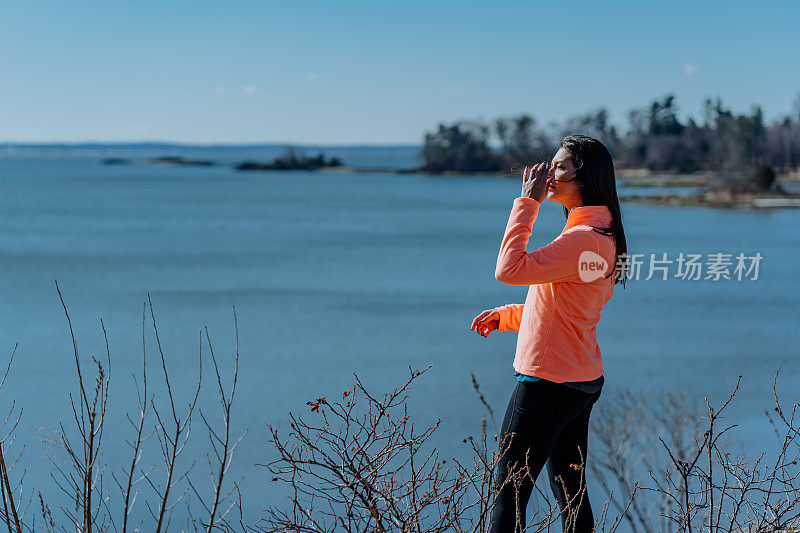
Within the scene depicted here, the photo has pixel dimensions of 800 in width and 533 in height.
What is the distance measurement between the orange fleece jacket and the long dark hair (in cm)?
2

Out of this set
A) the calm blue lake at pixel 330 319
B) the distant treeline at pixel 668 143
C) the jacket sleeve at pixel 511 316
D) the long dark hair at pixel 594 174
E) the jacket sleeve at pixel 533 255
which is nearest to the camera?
the jacket sleeve at pixel 533 255

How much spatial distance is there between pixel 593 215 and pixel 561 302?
0.21 meters

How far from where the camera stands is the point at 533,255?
195 cm

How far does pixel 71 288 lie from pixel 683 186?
3928 cm

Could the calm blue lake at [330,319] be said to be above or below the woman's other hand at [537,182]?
below

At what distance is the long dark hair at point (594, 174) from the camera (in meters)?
2.05

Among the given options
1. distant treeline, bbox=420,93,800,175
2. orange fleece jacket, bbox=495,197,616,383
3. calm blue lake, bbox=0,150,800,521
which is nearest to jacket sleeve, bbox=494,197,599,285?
orange fleece jacket, bbox=495,197,616,383

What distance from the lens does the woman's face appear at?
2068mm

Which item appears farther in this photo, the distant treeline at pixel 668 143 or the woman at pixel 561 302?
the distant treeline at pixel 668 143

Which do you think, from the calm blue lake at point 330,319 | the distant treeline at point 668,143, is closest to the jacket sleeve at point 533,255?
the calm blue lake at point 330,319

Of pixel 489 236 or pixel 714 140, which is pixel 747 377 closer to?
pixel 489 236

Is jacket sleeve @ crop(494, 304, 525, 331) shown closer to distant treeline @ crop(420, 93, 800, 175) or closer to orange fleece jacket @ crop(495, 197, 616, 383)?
orange fleece jacket @ crop(495, 197, 616, 383)

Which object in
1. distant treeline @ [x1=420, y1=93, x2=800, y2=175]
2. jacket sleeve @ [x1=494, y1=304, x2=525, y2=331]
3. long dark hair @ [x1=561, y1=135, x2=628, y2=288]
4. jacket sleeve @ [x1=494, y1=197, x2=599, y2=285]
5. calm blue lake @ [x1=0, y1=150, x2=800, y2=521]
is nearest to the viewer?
jacket sleeve @ [x1=494, y1=197, x2=599, y2=285]

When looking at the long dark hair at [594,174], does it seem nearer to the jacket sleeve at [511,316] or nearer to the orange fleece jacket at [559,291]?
the orange fleece jacket at [559,291]
